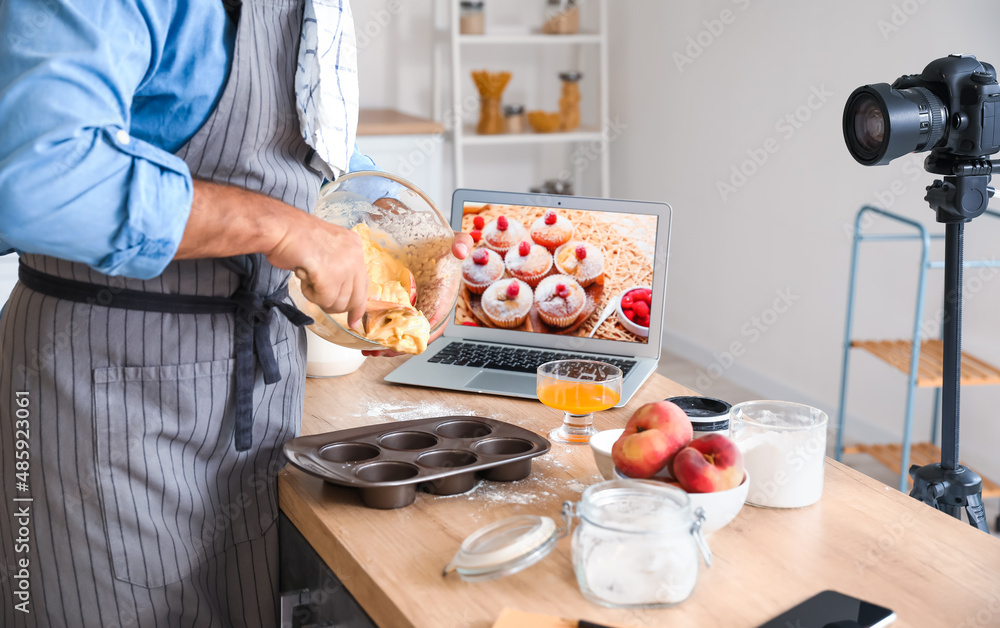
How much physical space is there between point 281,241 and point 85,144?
7.5 inches

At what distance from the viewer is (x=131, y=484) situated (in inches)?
37.9

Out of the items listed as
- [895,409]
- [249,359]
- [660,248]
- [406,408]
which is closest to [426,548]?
[249,359]

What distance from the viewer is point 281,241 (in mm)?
845

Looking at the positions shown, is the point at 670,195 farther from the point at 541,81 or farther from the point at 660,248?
the point at 660,248

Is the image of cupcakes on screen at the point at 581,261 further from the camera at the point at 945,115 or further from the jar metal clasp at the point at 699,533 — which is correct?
the jar metal clasp at the point at 699,533

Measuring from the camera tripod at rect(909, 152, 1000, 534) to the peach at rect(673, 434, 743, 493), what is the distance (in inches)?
13.2

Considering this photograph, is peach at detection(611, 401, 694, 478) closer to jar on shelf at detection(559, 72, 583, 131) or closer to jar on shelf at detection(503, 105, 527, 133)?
jar on shelf at detection(503, 105, 527, 133)

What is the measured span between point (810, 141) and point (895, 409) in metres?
0.99

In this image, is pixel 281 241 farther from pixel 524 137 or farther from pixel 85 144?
pixel 524 137

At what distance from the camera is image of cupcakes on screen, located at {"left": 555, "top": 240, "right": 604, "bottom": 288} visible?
4.98ft

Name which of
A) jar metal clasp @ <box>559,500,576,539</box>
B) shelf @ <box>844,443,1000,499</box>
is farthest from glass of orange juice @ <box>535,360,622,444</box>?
shelf @ <box>844,443,1000,499</box>

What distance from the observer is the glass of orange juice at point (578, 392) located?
1167mm

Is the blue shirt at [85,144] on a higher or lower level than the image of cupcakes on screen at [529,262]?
higher

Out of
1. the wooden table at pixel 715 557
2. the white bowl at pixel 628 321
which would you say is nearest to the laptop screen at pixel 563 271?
the white bowl at pixel 628 321
